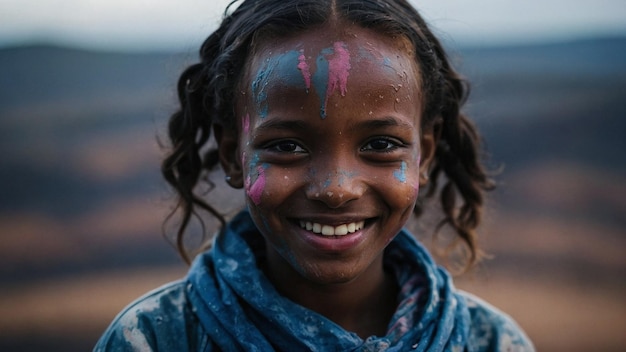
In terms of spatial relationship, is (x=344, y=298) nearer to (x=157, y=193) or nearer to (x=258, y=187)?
(x=258, y=187)

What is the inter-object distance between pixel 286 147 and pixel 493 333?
Result: 0.90 m

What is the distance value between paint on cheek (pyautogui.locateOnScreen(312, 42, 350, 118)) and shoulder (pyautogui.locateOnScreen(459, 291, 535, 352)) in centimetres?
87

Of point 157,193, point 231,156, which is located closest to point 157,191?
point 157,193

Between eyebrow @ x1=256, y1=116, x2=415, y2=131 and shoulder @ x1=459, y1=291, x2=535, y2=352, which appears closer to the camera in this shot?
eyebrow @ x1=256, y1=116, x2=415, y2=131

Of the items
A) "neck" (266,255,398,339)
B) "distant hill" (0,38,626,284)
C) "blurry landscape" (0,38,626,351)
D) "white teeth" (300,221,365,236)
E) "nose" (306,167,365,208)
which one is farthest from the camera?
"distant hill" (0,38,626,284)

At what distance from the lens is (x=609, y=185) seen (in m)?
9.08

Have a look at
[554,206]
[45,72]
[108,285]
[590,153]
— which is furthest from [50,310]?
[45,72]

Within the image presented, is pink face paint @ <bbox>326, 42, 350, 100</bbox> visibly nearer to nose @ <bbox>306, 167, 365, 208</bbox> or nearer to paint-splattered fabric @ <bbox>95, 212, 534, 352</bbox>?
nose @ <bbox>306, 167, 365, 208</bbox>

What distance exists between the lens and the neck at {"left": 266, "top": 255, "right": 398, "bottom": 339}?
6.57ft

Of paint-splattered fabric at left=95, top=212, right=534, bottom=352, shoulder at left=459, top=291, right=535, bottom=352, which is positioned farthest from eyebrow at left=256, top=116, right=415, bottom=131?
shoulder at left=459, top=291, right=535, bottom=352

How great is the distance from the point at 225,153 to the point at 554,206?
7.60m

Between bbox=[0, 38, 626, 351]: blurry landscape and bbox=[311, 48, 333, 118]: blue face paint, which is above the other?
bbox=[311, 48, 333, 118]: blue face paint

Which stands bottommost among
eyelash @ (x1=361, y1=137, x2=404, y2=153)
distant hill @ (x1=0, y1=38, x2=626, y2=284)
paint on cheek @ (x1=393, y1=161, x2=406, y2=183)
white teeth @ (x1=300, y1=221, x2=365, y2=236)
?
distant hill @ (x1=0, y1=38, x2=626, y2=284)

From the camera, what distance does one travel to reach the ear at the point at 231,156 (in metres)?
2.02
